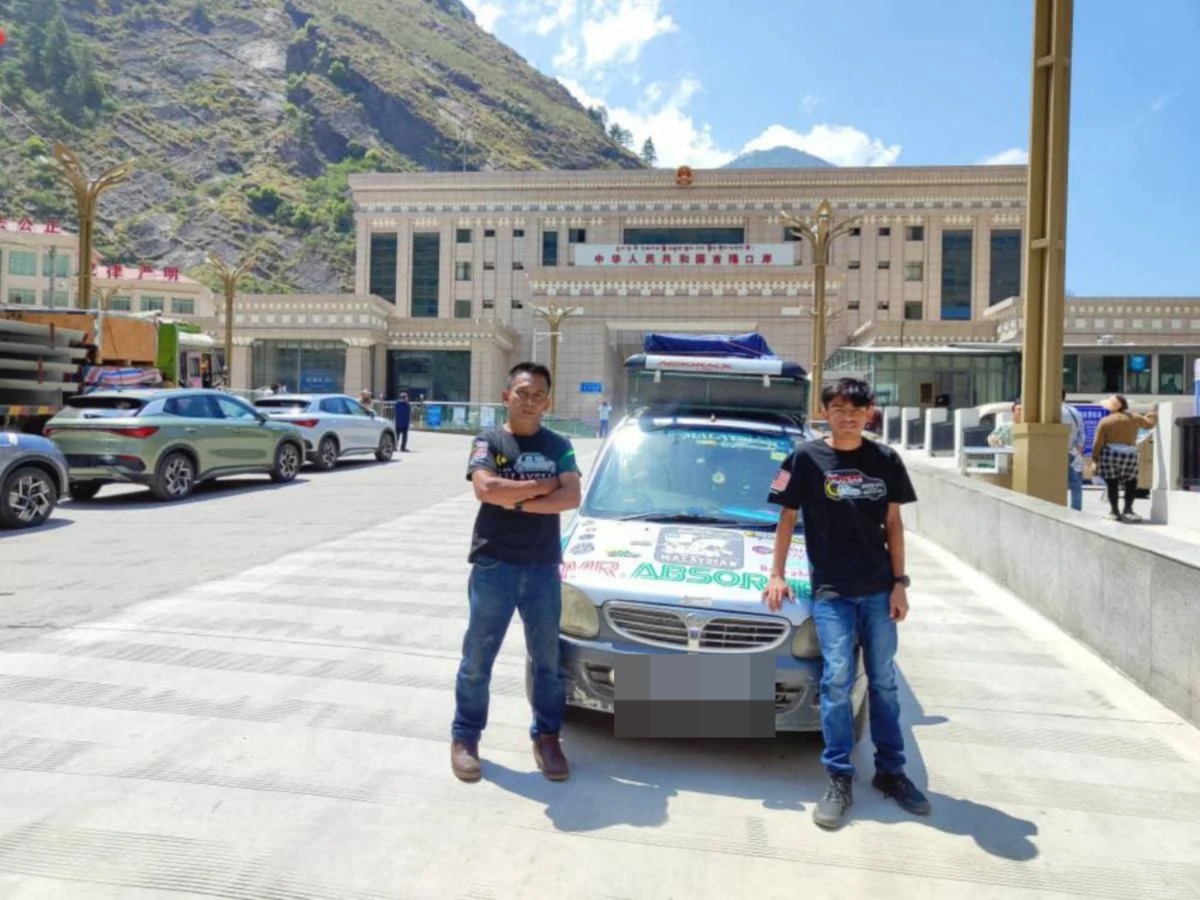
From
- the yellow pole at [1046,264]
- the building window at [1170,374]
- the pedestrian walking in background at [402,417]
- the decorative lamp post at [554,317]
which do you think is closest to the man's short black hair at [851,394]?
the yellow pole at [1046,264]

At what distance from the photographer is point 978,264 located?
54.6m

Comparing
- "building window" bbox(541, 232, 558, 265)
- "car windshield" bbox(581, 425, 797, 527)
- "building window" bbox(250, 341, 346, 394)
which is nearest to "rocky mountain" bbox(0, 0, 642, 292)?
"building window" bbox(541, 232, 558, 265)

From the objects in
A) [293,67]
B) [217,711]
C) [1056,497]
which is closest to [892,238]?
[1056,497]

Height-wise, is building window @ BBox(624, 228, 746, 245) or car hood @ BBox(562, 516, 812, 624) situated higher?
building window @ BBox(624, 228, 746, 245)

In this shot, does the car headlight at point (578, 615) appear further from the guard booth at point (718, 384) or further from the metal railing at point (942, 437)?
the metal railing at point (942, 437)

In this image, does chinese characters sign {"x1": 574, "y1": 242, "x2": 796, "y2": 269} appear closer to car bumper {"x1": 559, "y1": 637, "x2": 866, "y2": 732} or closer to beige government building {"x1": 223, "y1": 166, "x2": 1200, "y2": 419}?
beige government building {"x1": 223, "y1": 166, "x2": 1200, "y2": 419}

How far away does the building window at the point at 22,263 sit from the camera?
68.9 metres

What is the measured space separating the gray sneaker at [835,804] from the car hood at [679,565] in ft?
2.21

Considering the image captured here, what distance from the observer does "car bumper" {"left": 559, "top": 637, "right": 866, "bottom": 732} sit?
12.4 feet

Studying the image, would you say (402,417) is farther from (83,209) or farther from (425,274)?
(425,274)

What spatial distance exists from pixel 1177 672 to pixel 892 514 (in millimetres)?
2441

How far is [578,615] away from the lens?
4.00 metres

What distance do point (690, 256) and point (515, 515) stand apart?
43546mm

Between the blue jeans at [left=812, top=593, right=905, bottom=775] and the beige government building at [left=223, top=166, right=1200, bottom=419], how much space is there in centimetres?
3169
